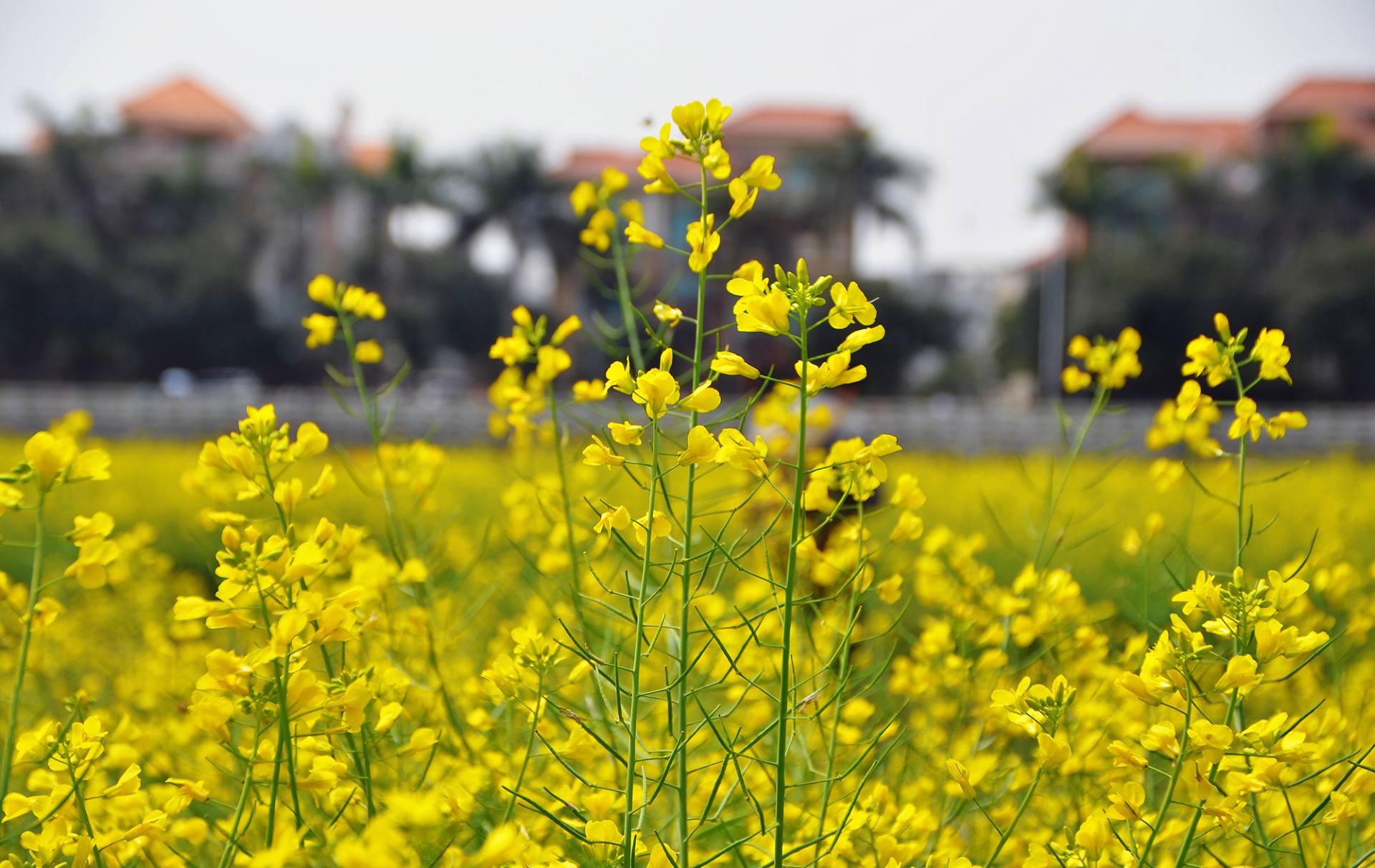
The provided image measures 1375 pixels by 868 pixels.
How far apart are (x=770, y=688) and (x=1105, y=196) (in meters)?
23.8

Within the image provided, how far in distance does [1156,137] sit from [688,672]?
30472mm

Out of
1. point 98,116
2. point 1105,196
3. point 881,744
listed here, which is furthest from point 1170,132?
point 881,744

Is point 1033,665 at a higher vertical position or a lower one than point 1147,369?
higher

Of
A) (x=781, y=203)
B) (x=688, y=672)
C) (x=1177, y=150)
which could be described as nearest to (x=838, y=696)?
(x=688, y=672)

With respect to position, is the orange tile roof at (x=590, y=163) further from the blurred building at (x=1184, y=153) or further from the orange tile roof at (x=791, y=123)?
the blurred building at (x=1184, y=153)

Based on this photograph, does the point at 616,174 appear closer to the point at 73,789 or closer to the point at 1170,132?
the point at 73,789

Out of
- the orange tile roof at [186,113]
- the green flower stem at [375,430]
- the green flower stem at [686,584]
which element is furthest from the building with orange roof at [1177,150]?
the green flower stem at [686,584]

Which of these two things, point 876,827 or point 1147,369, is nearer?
point 876,827

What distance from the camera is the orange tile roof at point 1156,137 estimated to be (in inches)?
1075

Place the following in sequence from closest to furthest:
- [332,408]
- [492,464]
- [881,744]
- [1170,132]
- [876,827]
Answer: [876,827], [881,744], [492,464], [332,408], [1170,132]

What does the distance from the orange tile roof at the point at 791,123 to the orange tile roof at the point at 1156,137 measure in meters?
6.21

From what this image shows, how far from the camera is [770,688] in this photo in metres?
1.61

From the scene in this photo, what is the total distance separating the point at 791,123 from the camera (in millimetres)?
28297

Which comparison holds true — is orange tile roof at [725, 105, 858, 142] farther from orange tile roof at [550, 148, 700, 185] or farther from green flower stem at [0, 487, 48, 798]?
green flower stem at [0, 487, 48, 798]
